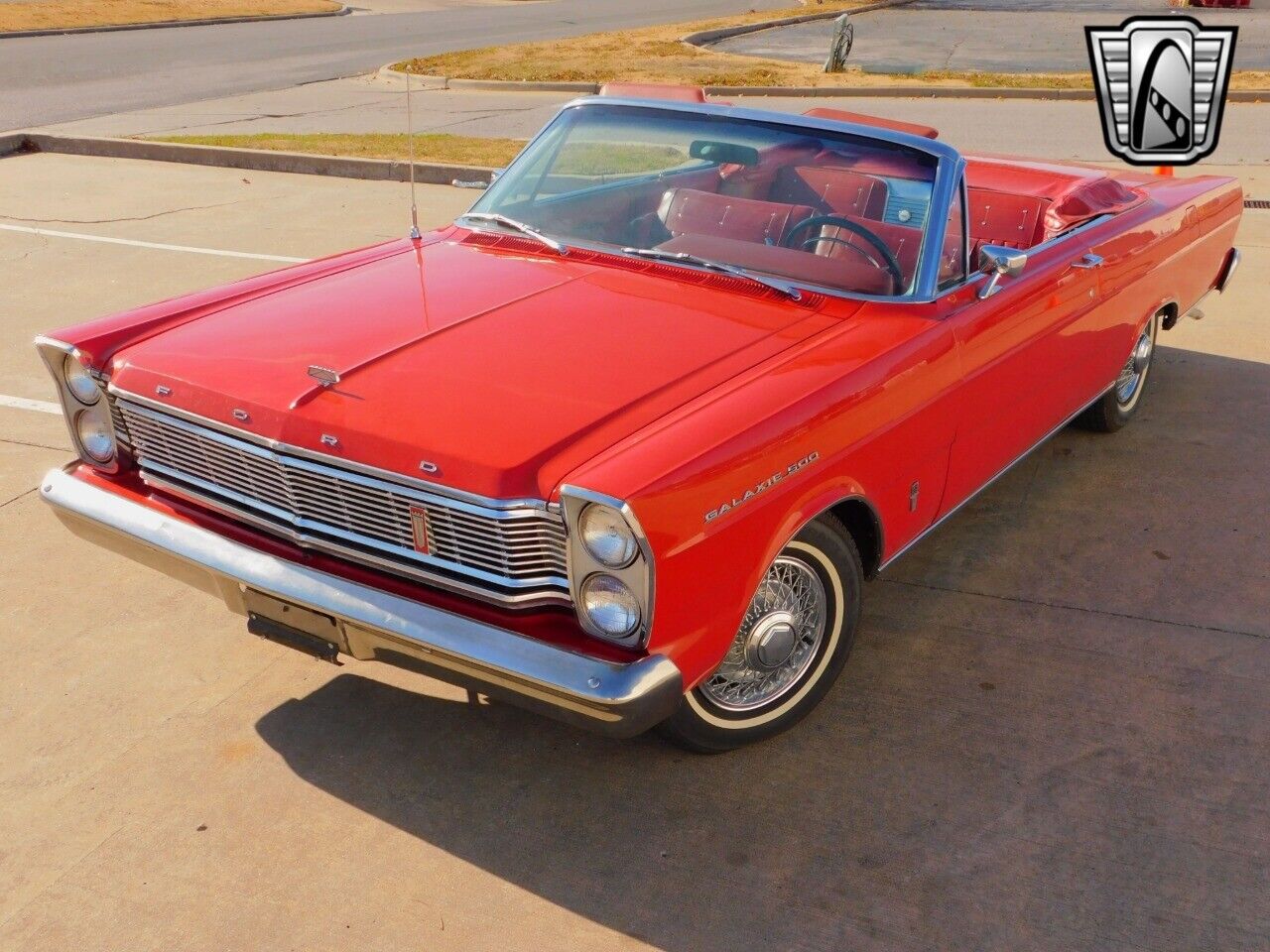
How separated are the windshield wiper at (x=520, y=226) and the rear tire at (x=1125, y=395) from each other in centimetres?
250

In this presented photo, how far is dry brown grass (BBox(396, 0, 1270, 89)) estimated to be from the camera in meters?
16.3

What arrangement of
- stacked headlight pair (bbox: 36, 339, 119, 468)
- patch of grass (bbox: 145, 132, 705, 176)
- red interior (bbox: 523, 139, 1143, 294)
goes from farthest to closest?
patch of grass (bbox: 145, 132, 705, 176), red interior (bbox: 523, 139, 1143, 294), stacked headlight pair (bbox: 36, 339, 119, 468)

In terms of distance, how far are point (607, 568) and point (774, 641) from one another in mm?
724

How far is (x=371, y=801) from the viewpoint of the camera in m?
3.21

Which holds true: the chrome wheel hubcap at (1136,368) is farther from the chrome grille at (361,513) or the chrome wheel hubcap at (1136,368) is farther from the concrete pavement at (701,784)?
the chrome grille at (361,513)

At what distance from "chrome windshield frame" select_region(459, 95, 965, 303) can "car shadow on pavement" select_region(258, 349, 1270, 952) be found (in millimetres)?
1071

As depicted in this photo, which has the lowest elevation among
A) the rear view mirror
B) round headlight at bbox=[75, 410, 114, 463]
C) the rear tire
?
the rear tire

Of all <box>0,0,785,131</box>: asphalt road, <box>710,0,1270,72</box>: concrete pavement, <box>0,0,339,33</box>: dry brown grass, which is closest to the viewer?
<box>0,0,785,131</box>: asphalt road

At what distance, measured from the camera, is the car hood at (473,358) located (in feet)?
9.53

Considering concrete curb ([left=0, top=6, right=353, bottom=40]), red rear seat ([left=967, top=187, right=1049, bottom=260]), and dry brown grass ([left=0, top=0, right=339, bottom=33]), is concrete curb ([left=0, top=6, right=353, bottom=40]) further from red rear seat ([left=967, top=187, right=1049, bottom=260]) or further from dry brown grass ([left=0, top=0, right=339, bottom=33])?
red rear seat ([left=967, top=187, right=1049, bottom=260])

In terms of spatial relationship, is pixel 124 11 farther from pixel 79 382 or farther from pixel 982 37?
pixel 79 382

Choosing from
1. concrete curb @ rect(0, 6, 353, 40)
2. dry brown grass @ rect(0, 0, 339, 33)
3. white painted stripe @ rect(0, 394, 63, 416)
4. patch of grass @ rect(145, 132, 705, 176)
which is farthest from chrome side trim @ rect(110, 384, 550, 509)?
dry brown grass @ rect(0, 0, 339, 33)

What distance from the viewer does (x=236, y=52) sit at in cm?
2169

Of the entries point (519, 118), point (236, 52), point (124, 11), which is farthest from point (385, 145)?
point (124, 11)
